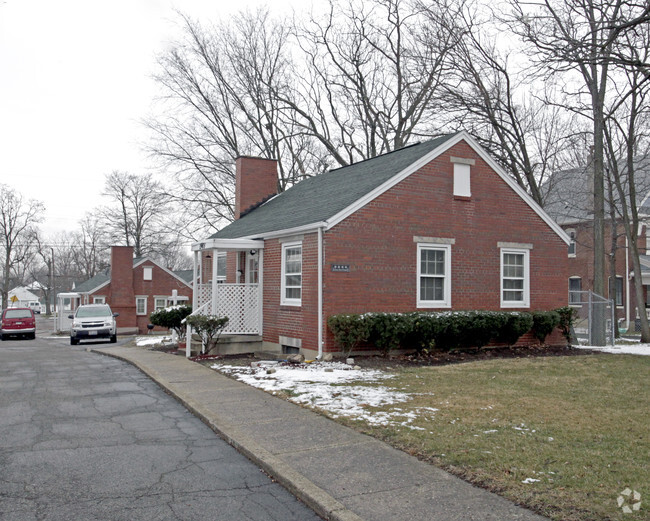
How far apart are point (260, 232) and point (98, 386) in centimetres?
701

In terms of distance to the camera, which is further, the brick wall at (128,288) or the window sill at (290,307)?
the brick wall at (128,288)

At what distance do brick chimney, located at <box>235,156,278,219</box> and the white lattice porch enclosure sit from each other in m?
6.73

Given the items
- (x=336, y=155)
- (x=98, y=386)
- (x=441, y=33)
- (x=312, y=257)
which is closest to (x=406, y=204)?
(x=312, y=257)

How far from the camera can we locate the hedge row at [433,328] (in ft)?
44.3

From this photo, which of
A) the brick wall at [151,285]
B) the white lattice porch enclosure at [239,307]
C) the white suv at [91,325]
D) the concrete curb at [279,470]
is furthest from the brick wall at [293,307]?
the brick wall at [151,285]

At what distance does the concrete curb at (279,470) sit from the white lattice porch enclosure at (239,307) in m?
7.33

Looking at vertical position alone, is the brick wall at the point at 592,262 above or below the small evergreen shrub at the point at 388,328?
above

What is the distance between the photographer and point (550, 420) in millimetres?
7465

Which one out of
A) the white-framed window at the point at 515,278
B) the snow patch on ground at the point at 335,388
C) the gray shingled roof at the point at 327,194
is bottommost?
the snow patch on ground at the point at 335,388

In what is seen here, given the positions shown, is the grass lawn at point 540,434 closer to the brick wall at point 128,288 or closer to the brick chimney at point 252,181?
the brick chimney at point 252,181

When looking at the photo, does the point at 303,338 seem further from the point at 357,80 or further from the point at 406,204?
the point at 357,80

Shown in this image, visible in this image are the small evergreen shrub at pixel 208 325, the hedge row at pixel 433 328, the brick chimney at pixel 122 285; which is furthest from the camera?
the brick chimney at pixel 122 285

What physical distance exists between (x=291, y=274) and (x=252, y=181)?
8.64m

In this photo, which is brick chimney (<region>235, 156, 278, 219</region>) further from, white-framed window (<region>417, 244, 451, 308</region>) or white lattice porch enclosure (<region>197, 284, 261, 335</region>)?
white-framed window (<region>417, 244, 451, 308</region>)
